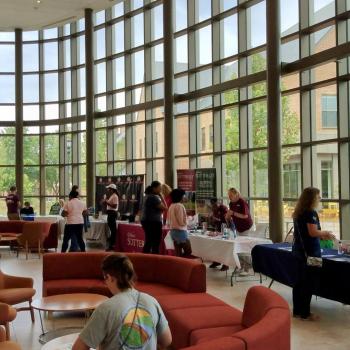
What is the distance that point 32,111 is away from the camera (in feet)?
56.9

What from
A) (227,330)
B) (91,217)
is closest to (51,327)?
(227,330)

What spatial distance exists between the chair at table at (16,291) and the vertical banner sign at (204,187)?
15.5ft

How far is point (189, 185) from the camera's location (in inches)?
442

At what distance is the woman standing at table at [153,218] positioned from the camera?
8469 millimetres

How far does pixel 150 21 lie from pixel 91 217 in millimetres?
5401

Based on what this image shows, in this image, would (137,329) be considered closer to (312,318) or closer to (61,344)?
(61,344)

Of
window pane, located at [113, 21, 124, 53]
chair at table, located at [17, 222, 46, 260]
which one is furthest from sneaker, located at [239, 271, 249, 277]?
window pane, located at [113, 21, 124, 53]

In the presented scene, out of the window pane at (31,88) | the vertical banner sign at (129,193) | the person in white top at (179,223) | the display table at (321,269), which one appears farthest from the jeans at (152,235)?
the window pane at (31,88)

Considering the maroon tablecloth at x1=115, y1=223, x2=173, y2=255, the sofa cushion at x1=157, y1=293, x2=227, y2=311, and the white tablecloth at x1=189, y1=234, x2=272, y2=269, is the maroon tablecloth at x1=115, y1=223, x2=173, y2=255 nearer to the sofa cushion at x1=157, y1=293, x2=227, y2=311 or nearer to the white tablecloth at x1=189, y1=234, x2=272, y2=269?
the white tablecloth at x1=189, y1=234, x2=272, y2=269

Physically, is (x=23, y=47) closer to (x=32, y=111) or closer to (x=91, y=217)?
(x=32, y=111)

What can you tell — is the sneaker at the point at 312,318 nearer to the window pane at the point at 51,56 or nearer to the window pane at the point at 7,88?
the window pane at the point at 51,56

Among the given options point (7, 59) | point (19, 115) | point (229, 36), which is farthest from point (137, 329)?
point (7, 59)

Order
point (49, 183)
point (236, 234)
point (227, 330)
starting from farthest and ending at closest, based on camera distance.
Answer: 1. point (49, 183)
2. point (236, 234)
3. point (227, 330)

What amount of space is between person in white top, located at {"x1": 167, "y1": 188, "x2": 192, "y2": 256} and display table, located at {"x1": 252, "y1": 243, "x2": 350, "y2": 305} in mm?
1482
